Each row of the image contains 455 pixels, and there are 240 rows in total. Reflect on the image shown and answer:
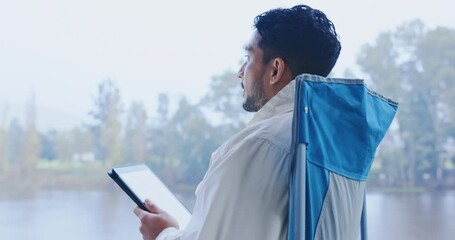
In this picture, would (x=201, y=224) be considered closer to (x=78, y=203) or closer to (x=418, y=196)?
(x=78, y=203)

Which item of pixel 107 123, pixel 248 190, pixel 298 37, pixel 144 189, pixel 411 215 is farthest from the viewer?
pixel 411 215

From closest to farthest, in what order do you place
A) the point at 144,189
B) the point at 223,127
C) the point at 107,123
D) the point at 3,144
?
the point at 144,189 → the point at 3,144 → the point at 107,123 → the point at 223,127

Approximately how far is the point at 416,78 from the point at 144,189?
1501mm

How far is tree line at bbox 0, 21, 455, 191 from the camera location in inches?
81.7

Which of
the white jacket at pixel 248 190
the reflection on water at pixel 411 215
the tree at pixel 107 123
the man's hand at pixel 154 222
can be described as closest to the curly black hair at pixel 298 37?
the white jacket at pixel 248 190

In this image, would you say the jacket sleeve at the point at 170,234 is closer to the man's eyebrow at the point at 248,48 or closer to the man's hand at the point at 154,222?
the man's hand at the point at 154,222

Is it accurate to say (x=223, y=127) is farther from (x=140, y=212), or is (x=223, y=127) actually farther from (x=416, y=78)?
(x=140, y=212)

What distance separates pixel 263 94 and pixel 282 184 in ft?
0.64

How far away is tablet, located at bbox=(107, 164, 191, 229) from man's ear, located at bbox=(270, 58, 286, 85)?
34 cm

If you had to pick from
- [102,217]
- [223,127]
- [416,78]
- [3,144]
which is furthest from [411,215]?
[3,144]

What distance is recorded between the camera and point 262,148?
0.96 m

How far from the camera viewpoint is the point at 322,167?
3.32 feet

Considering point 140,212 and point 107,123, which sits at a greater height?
point 107,123

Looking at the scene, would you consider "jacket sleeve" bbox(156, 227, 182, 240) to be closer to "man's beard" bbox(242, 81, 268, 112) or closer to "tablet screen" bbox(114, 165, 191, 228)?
"tablet screen" bbox(114, 165, 191, 228)
